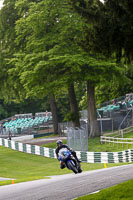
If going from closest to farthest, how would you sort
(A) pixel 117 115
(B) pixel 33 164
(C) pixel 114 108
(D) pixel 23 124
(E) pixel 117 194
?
(E) pixel 117 194 → (B) pixel 33 164 → (A) pixel 117 115 → (C) pixel 114 108 → (D) pixel 23 124

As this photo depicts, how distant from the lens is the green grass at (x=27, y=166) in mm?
25609

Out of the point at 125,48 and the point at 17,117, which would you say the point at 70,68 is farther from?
the point at 17,117

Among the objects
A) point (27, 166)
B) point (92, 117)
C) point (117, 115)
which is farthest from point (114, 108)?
point (27, 166)

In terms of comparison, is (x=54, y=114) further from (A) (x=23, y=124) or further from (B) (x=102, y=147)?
(B) (x=102, y=147)

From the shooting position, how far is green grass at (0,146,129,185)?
1008 inches

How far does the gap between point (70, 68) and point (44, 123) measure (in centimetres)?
2255

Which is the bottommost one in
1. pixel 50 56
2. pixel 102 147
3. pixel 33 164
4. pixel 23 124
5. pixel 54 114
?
pixel 33 164

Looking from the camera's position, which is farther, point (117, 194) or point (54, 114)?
point (54, 114)

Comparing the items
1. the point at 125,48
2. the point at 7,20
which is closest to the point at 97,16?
the point at 125,48

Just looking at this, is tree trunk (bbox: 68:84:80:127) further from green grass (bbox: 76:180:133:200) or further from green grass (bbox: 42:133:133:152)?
green grass (bbox: 76:180:133:200)

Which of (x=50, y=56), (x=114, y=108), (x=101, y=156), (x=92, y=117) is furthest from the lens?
(x=114, y=108)

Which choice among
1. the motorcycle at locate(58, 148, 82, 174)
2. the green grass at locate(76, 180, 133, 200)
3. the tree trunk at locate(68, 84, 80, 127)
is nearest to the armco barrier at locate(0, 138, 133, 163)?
the tree trunk at locate(68, 84, 80, 127)

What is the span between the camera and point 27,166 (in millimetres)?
30984

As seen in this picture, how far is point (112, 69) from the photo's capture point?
33.8 metres
